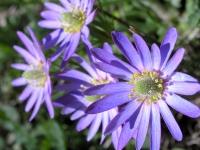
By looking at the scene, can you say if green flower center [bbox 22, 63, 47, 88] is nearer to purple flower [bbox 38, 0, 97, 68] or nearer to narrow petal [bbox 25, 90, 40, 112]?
narrow petal [bbox 25, 90, 40, 112]

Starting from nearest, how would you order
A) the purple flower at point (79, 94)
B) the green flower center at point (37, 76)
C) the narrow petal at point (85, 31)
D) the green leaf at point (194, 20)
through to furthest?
the green leaf at point (194, 20), the narrow petal at point (85, 31), the purple flower at point (79, 94), the green flower center at point (37, 76)

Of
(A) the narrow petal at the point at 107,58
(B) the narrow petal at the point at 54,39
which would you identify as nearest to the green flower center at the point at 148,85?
(A) the narrow petal at the point at 107,58

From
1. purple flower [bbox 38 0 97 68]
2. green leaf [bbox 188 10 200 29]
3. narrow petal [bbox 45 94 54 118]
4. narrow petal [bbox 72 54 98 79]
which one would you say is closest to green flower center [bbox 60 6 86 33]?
purple flower [bbox 38 0 97 68]

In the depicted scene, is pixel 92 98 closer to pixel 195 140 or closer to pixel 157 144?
pixel 157 144

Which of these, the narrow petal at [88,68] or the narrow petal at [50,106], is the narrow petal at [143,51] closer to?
the narrow petal at [88,68]

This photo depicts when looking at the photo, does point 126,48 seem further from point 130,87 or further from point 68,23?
point 68,23

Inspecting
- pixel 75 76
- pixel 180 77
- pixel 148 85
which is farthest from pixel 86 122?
pixel 180 77
